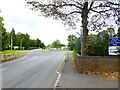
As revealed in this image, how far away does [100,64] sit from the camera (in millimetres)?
9922

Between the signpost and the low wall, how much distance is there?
1.38 ft

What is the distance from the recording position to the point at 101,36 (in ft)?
37.9

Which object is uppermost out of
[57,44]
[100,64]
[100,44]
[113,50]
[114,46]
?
[57,44]

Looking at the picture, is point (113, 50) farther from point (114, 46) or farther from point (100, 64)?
point (100, 64)

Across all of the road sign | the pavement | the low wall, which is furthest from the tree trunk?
the pavement

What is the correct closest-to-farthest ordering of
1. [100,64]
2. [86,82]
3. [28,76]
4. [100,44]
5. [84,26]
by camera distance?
[86,82]
[28,76]
[100,64]
[100,44]
[84,26]

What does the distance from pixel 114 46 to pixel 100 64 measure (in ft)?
4.97

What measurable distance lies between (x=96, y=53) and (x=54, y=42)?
402 ft

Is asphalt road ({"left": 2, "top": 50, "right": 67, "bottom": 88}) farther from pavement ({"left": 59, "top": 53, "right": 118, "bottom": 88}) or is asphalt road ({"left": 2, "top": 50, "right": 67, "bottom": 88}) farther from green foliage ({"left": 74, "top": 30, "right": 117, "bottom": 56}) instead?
green foliage ({"left": 74, "top": 30, "right": 117, "bottom": 56})

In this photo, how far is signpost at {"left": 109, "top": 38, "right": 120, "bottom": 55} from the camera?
9853 millimetres

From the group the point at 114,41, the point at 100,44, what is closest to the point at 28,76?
the point at 100,44

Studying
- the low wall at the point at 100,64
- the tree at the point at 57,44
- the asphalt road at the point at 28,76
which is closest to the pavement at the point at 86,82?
the asphalt road at the point at 28,76

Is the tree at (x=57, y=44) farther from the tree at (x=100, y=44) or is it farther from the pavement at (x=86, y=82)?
the pavement at (x=86, y=82)

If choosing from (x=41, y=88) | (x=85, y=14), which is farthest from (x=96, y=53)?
(x=41, y=88)
